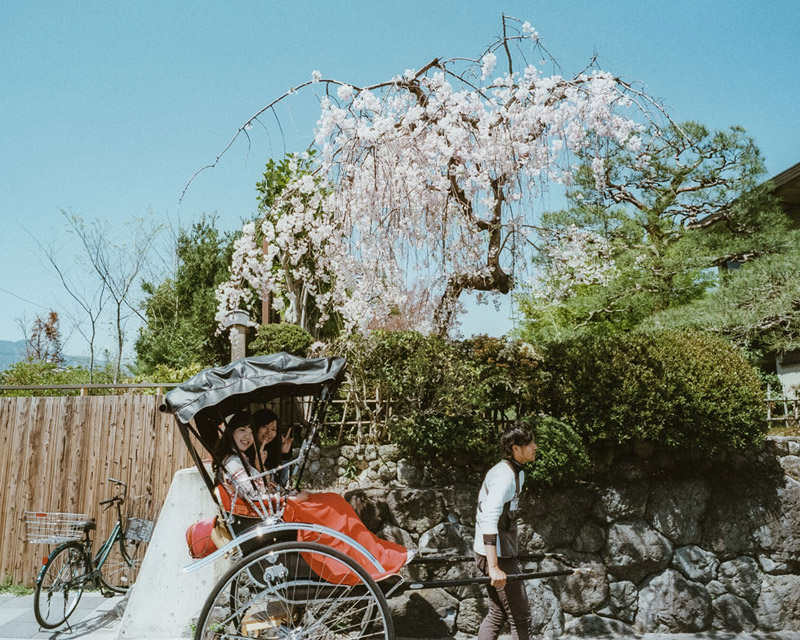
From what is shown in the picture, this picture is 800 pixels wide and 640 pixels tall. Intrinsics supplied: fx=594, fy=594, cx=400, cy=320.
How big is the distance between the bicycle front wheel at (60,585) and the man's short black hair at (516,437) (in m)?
3.88

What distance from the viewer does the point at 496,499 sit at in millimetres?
3479

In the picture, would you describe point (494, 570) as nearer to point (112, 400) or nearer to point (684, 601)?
point (684, 601)

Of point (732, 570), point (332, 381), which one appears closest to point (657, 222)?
point (732, 570)

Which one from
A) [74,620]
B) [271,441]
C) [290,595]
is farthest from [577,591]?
[74,620]

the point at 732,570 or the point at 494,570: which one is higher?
the point at 494,570

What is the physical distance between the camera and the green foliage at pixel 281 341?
27.2 feet

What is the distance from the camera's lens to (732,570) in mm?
5430

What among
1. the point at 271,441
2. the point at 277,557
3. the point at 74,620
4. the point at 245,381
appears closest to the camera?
the point at 277,557

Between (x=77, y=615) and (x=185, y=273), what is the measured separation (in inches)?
361

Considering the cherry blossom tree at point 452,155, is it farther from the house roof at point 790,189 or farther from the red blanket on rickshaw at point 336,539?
the house roof at point 790,189

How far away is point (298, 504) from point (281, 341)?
4842 millimetres

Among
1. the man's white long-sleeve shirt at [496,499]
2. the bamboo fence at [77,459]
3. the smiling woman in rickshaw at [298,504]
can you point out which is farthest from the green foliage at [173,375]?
the man's white long-sleeve shirt at [496,499]

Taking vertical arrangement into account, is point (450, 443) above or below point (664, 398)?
below

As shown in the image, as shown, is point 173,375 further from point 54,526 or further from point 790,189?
point 790,189
